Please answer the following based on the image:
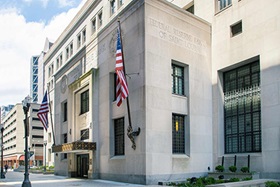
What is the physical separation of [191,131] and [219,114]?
3.02 m

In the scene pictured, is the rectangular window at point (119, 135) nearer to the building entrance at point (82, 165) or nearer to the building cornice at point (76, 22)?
the building entrance at point (82, 165)

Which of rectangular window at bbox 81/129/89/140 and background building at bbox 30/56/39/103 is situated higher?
background building at bbox 30/56/39/103

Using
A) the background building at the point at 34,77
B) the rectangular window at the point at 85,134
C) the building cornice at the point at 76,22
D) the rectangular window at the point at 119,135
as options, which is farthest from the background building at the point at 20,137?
the rectangular window at the point at 119,135

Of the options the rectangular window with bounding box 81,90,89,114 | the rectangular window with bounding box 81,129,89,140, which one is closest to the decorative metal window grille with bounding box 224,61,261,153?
the rectangular window with bounding box 81,129,89,140

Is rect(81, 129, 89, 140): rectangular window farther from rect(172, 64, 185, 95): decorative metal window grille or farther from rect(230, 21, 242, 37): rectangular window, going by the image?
rect(230, 21, 242, 37): rectangular window

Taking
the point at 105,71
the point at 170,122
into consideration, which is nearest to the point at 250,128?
the point at 170,122

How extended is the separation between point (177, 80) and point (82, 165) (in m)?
12.9

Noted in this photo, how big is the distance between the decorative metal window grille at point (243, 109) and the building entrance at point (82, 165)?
12.6 meters

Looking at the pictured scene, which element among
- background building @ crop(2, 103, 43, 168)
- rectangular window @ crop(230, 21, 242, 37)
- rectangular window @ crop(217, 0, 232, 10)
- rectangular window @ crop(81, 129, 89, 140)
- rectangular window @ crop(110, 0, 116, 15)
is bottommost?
background building @ crop(2, 103, 43, 168)

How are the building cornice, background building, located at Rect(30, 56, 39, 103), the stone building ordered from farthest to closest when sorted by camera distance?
background building, located at Rect(30, 56, 39, 103) → the building cornice → the stone building

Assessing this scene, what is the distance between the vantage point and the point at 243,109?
80.9 ft

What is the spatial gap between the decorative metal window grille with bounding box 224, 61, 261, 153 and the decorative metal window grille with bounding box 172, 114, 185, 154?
3.67m

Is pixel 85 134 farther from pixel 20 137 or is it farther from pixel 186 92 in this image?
pixel 20 137

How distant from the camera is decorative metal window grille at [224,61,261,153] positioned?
77.5 feet
